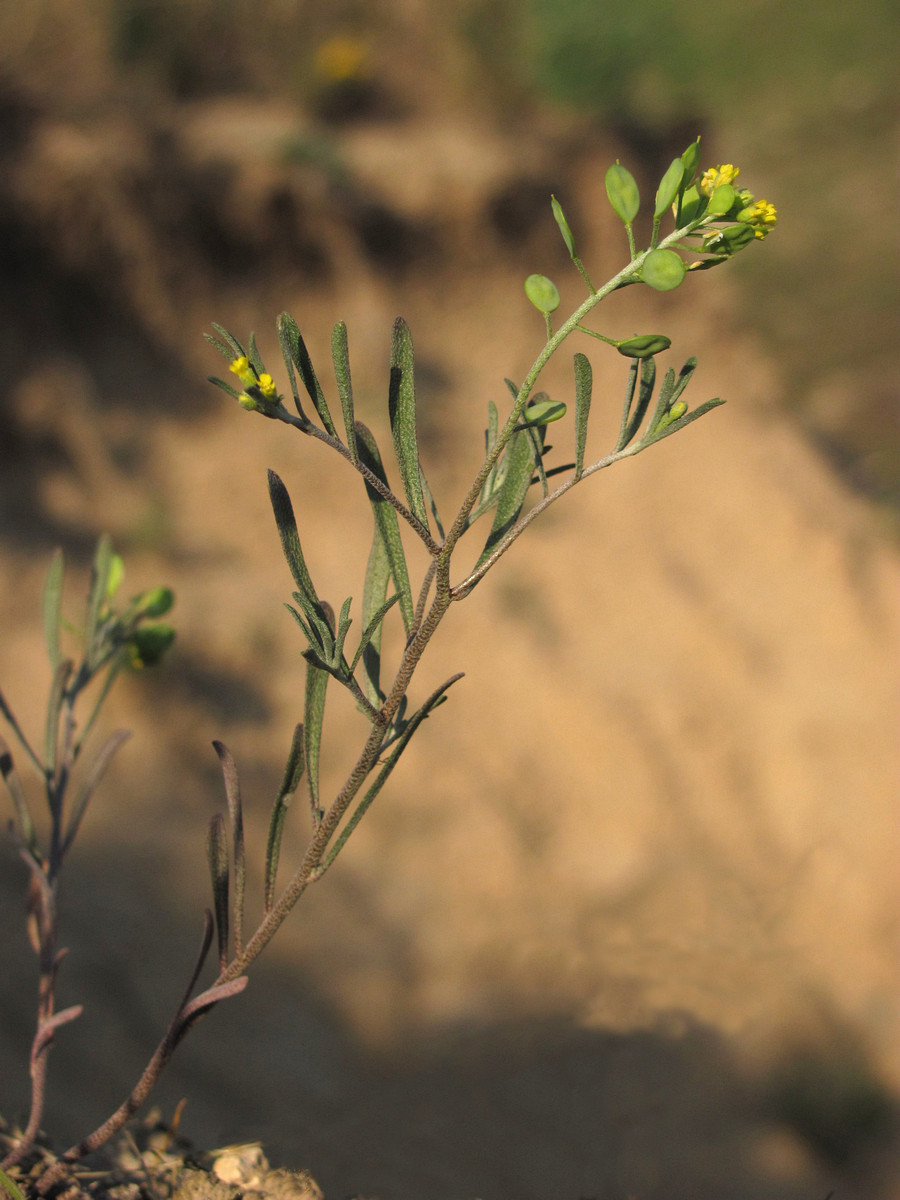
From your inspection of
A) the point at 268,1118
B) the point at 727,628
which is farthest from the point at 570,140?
the point at 268,1118

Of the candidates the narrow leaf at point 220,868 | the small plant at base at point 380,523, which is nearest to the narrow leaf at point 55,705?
the small plant at base at point 380,523

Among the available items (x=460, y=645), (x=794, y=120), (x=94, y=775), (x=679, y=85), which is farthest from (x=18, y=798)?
(x=794, y=120)

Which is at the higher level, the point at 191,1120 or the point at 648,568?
the point at 648,568

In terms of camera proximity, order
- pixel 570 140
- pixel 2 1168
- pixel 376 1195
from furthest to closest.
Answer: pixel 570 140
pixel 376 1195
pixel 2 1168

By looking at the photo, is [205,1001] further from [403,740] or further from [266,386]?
[266,386]

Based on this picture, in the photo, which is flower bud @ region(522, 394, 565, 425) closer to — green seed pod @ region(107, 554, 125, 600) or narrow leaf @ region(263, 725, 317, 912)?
narrow leaf @ region(263, 725, 317, 912)

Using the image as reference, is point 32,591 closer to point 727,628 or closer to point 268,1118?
point 268,1118

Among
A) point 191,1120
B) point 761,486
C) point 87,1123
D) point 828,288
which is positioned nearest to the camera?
point 87,1123

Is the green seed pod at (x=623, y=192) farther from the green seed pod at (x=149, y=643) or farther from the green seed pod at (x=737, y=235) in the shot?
the green seed pod at (x=149, y=643)
